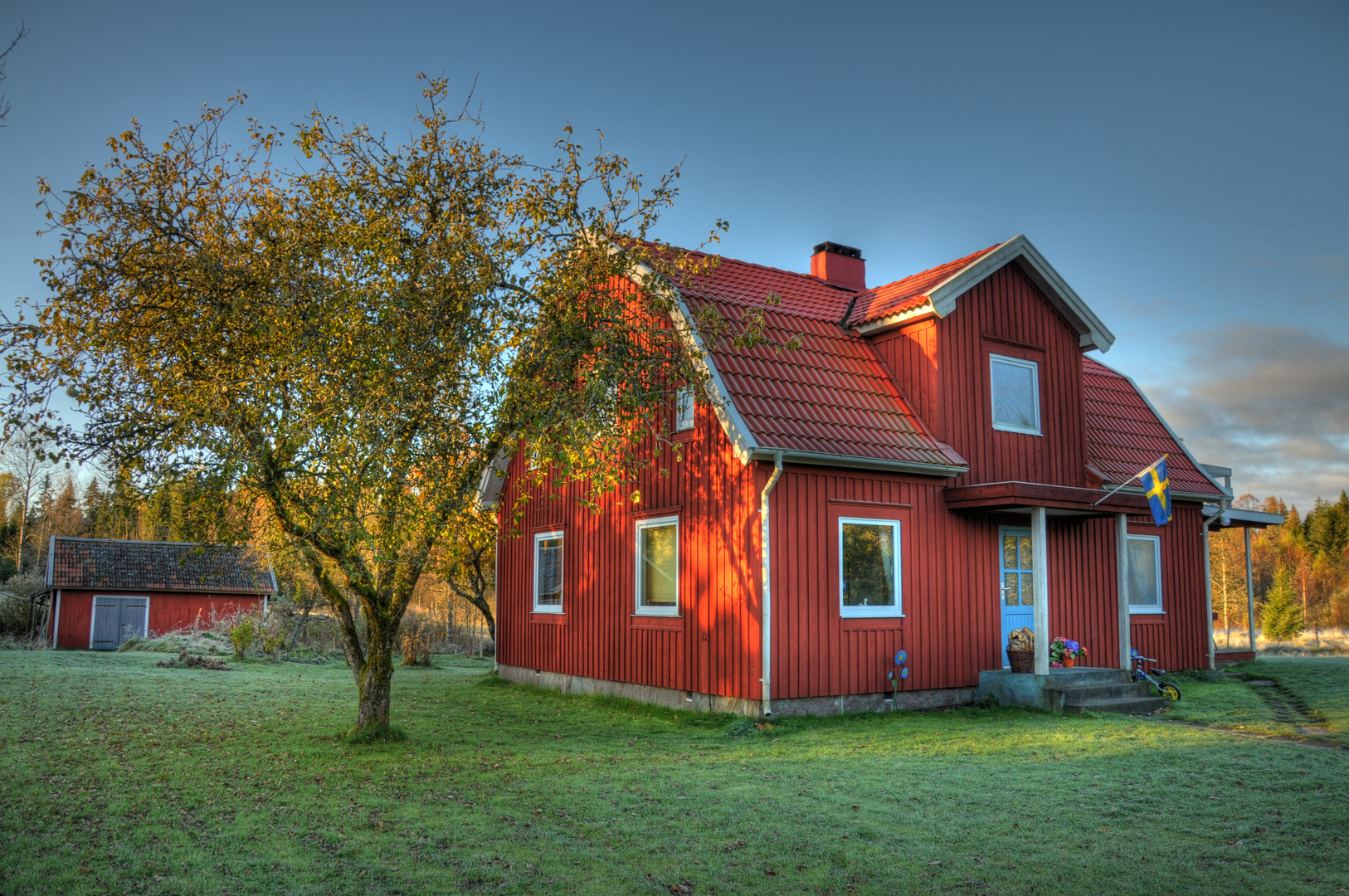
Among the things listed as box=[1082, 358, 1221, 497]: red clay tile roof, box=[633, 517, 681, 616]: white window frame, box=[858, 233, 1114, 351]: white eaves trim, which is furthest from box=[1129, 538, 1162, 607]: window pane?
box=[633, 517, 681, 616]: white window frame

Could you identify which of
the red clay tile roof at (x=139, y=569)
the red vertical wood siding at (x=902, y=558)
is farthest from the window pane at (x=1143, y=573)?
the red clay tile roof at (x=139, y=569)

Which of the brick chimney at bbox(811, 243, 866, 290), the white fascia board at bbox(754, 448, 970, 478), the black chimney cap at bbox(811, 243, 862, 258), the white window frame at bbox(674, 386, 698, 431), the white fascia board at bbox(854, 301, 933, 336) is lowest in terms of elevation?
the white fascia board at bbox(754, 448, 970, 478)

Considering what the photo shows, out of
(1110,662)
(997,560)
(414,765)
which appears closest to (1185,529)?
(1110,662)

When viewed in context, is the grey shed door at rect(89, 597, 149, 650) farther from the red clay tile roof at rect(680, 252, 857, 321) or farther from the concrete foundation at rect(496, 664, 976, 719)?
the red clay tile roof at rect(680, 252, 857, 321)

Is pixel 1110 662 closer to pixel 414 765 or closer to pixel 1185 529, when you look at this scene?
pixel 1185 529

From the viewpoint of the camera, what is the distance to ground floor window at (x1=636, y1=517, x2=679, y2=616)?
1298cm

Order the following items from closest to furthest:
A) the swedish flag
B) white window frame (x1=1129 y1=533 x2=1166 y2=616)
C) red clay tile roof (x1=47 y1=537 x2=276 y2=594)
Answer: the swedish flag → white window frame (x1=1129 y1=533 x2=1166 y2=616) → red clay tile roof (x1=47 y1=537 x2=276 y2=594)

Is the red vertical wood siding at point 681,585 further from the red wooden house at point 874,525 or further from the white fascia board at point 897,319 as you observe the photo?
the white fascia board at point 897,319

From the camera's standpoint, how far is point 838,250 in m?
17.2

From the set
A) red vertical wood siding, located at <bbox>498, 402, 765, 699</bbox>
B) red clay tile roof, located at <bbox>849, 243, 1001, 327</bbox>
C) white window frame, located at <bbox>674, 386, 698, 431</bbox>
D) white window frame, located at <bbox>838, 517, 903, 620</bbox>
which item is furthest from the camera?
red clay tile roof, located at <bbox>849, 243, 1001, 327</bbox>

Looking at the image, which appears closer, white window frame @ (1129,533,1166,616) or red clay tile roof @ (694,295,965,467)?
red clay tile roof @ (694,295,965,467)

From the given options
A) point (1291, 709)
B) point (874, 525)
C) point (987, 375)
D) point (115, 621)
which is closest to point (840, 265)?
point (987, 375)

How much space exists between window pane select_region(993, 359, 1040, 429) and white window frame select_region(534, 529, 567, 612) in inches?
290

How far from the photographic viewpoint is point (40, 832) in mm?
6004
